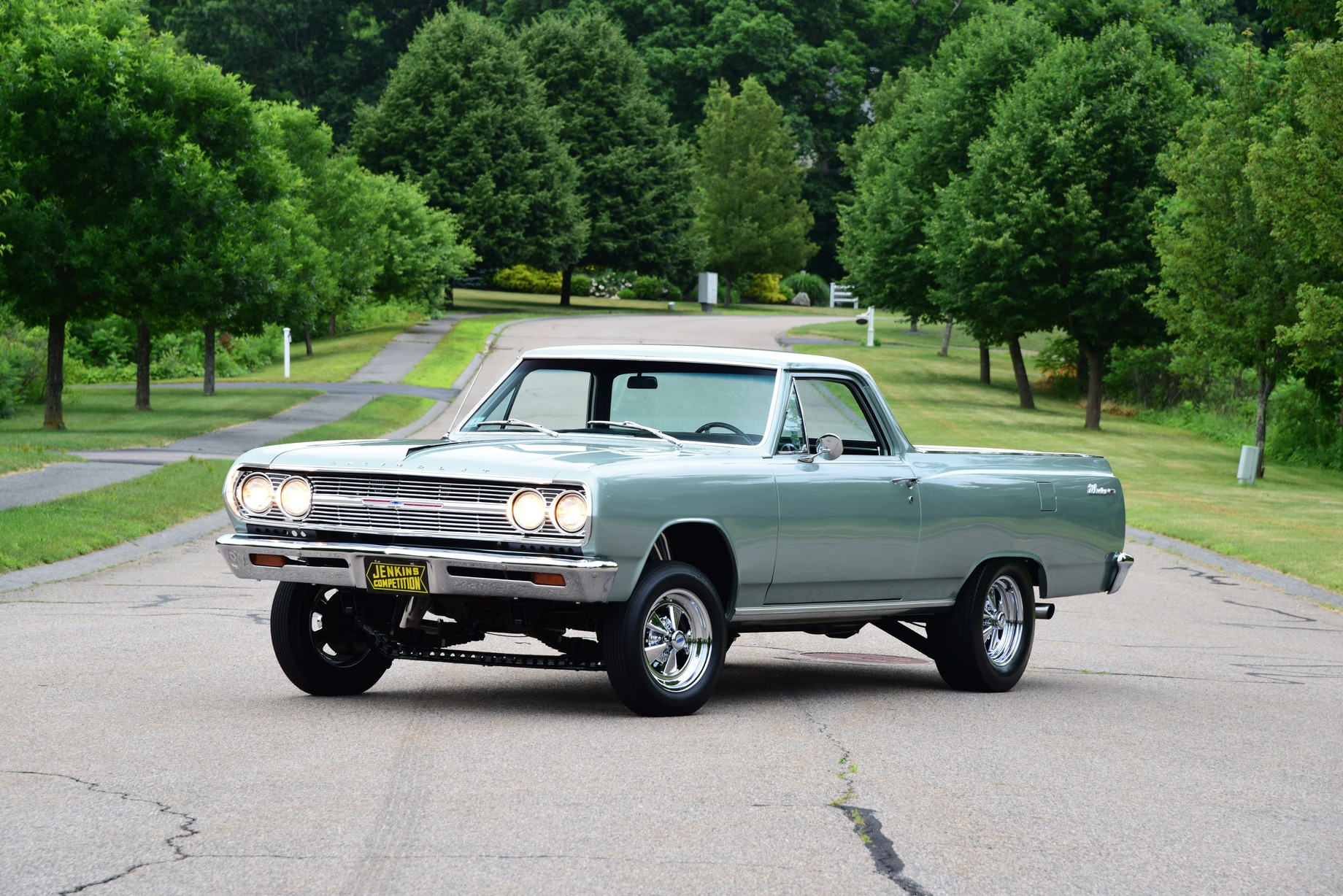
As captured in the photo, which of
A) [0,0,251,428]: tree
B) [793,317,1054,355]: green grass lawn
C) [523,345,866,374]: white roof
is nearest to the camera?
[523,345,866,374]: white roof

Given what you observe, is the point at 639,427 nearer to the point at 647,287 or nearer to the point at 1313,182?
the point at 1313,182

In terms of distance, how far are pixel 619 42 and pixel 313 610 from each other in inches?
3080

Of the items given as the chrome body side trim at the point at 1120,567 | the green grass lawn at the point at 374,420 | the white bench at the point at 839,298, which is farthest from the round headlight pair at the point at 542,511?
the white bench at the point at 839,298

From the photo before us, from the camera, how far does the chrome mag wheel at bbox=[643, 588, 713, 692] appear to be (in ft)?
26.5

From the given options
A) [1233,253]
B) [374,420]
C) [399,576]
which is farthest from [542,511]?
[1233,253]

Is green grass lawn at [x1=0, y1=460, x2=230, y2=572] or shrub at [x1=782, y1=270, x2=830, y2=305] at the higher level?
shrub at [x1=782, y1=270, x2=830, y2=305]

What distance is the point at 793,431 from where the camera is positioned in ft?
30.0

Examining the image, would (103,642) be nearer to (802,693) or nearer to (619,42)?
(802,693)

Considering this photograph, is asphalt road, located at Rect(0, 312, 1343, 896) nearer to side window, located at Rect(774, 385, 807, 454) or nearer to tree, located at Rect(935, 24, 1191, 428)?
side window, located at Rect(774, 385, 807, 454)

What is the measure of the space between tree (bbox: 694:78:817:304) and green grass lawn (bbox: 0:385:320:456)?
162ft

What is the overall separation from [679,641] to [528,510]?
42.9 inches

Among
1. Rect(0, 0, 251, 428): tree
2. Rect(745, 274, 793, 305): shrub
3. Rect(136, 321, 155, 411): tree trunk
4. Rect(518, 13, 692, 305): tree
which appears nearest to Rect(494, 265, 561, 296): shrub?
Rect(518, 13, 692, 305): tree

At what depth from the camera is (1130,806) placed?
668cm

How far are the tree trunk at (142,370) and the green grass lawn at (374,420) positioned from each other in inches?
183
